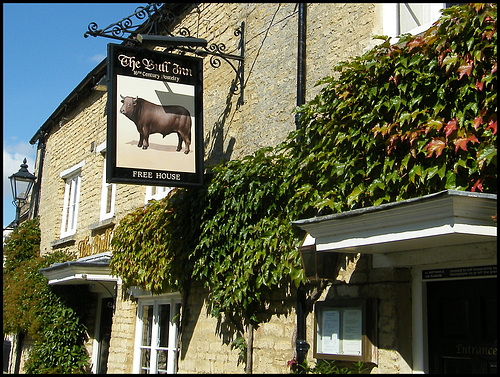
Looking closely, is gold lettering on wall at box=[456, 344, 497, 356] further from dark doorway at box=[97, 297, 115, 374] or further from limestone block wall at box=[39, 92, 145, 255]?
dark doorway at box=[97, 297, 115, 374]

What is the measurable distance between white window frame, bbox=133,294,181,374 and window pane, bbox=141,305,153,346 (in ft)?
0.11

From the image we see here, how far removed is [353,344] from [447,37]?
3.01m

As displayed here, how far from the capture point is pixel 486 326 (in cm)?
554

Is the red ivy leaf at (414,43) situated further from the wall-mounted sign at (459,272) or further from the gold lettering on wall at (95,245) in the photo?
the gold lettering on wall at (95,245)

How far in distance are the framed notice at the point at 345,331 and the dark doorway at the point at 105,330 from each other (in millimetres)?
7125

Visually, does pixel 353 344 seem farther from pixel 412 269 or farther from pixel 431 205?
pixel 431 205

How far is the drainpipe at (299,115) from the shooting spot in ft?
22.2

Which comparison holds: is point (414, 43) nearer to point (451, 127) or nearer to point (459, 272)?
point (451, 127)

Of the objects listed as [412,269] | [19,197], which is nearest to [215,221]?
[412,269]

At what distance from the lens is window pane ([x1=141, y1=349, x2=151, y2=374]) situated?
402 inches

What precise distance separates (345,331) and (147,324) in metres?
4.92

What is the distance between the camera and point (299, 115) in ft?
25.3

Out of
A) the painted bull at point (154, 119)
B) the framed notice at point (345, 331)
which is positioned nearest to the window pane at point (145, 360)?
the painted bull at point (154, 119)

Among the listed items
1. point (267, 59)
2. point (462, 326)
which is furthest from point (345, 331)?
point (267, 59)
